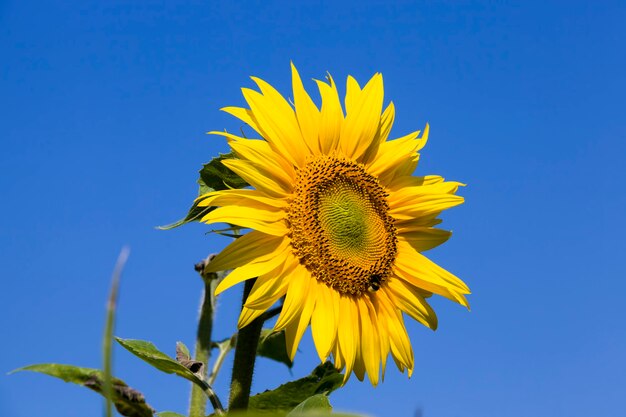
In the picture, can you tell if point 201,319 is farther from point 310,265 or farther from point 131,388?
point 131,388

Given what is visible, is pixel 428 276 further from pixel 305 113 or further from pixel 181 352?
pixel 181 352

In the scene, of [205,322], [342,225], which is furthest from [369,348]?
[205,322]

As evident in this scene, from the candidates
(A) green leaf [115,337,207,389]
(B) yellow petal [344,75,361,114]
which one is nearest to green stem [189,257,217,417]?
(A) green leaf [115,337,207,389]

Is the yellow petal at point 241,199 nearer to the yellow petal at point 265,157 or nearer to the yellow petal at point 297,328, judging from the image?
the yellow petal at point 265,157

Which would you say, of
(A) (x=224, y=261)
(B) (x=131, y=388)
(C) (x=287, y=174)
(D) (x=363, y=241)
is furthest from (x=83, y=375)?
(D) (x=363, y=241)

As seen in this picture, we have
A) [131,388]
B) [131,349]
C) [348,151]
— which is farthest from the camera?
[348,151]

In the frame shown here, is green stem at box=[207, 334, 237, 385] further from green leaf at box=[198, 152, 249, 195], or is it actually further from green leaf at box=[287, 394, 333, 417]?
green leaf at box=[287, 394, 333, 417]
